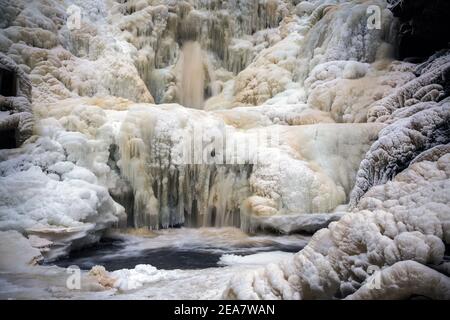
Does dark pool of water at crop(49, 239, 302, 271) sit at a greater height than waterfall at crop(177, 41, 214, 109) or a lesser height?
lesser

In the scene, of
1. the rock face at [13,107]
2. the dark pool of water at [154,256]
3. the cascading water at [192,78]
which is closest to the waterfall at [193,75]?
the cascading water at [192,78]

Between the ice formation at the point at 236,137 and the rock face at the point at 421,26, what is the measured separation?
47cm

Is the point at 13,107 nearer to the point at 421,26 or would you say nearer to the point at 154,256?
the point at 154,256

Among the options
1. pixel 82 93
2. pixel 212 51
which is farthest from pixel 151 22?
pixel 82 93

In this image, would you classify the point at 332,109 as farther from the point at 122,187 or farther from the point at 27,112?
the point at 27,112

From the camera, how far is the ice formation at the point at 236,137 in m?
2.43

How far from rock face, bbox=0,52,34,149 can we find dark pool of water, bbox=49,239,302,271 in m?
1.92

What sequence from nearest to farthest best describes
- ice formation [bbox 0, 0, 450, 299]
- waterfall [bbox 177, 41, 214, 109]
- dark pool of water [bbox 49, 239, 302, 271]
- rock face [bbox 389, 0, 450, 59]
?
ice formation [bbox 0, 0, 450, 299]
dark pool of water [bbox 49, 239, 302, 271]
rock face [bbox 389, 0, 450, 59]
waterfall [bbox 177, 41, 214, 109]

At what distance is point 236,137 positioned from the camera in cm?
718

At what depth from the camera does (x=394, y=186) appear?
266 cm

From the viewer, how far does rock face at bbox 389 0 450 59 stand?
735 cm

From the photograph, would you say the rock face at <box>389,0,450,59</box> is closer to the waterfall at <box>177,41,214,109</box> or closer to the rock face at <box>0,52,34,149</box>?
the waterfall at <box>177,41,214,109</box>

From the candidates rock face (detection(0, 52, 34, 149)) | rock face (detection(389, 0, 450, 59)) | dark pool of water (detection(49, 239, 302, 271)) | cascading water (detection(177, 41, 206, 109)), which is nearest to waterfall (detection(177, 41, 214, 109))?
cascading water (detection(177, 41, 206, 109))

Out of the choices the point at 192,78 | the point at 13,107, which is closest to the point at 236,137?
the point at 13,107
